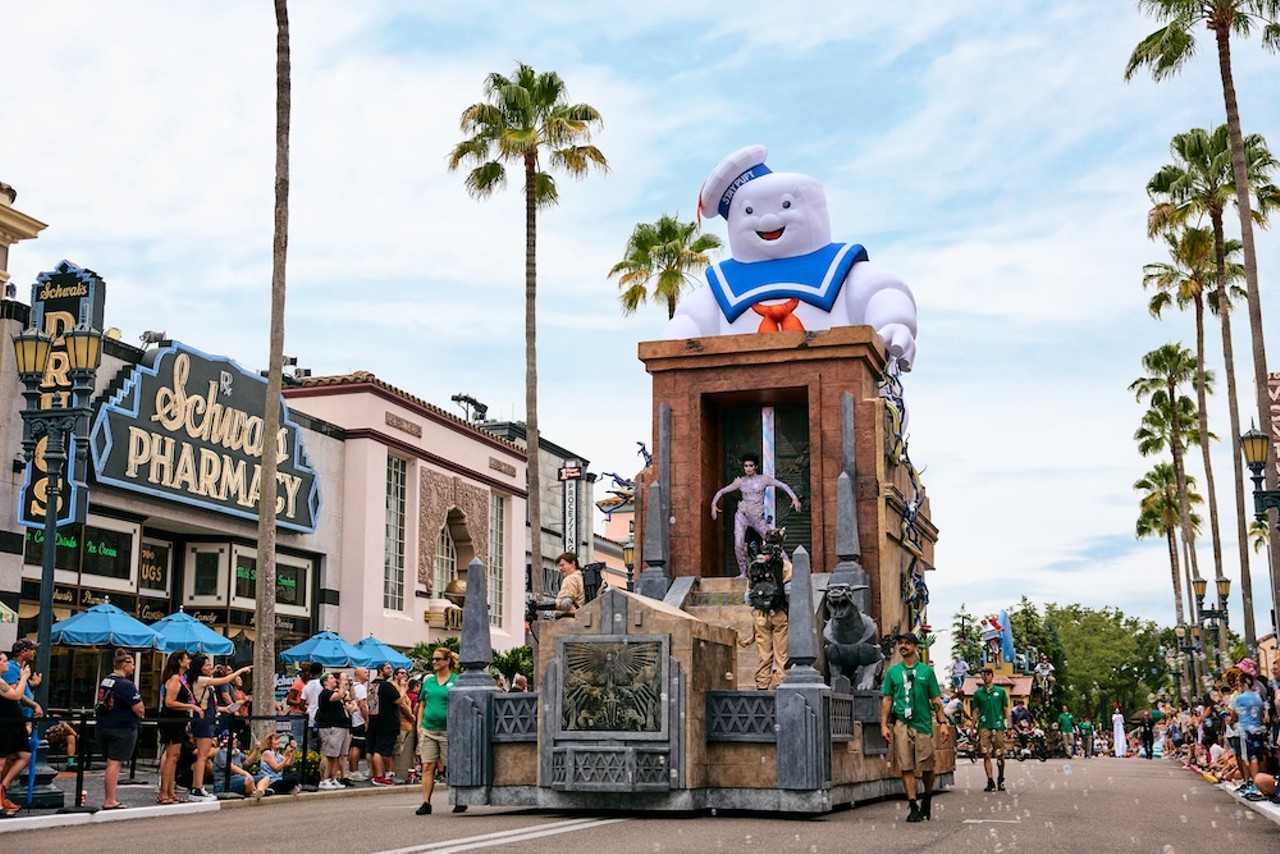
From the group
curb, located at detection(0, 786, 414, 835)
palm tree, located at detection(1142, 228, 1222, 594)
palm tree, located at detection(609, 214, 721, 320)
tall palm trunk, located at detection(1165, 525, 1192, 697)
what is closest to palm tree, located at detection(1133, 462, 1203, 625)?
tall palm trunk, located at detection(1165, 525, 1192, 697)

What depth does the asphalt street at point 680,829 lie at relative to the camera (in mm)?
10594

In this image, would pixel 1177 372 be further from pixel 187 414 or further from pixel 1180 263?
pixel 187 414

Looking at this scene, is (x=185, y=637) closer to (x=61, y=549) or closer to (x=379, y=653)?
(x=61, y=549)

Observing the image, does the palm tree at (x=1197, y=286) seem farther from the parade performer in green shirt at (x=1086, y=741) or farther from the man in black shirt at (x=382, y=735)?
the man in black shirt at (x=382, y=735)

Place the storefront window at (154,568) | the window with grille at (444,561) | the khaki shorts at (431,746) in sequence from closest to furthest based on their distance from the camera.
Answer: the khaki shorts at (431,746), the storefront window at (154,568), the window with grille at (444,561)

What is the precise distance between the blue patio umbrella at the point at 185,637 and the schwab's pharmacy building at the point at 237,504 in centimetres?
165

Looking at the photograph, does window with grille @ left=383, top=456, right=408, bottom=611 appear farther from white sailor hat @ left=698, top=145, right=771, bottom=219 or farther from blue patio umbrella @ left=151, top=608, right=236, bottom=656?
white sailor hat @ left=698, top=145, right=771, bottom=219

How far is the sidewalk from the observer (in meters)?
13.6

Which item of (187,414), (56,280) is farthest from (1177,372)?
(56,280)

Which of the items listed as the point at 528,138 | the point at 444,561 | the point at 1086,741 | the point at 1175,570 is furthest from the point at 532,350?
the point at 1175,570

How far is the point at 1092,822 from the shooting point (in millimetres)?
13227

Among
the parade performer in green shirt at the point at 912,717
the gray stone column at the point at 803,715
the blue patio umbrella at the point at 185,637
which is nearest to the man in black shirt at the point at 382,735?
the blue patio umbrella at the point at 185,637

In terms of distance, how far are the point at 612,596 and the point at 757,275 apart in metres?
11.5

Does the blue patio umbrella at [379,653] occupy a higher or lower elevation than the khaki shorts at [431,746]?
higher
